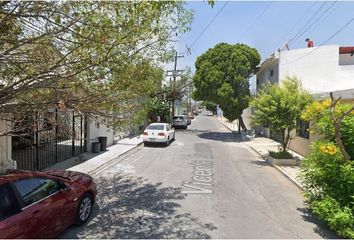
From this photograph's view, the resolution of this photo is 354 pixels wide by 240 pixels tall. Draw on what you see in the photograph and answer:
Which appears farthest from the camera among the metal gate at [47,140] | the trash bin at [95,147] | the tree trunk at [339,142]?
the trash bin at [95,147]

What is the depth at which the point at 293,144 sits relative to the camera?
60.0 feet

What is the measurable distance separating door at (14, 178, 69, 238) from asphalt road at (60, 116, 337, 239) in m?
0.70

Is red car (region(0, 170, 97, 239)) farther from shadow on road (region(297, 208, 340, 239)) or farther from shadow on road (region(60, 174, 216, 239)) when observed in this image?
shadow on road (region(297, 208, 340, 239))

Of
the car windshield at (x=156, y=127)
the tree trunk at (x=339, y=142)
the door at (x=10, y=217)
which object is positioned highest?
the tree trunk at (x=339, y=142)

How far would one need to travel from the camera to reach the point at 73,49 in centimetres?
543

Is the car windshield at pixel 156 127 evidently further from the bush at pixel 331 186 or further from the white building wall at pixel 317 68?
the bush at pixel 331 186

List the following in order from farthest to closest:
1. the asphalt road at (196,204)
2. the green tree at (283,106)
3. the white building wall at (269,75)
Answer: the white building wall at (269,75)
the green tree at (283,106)
the asphalt road at (196,204)

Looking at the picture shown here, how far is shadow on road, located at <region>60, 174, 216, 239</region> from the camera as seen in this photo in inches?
251

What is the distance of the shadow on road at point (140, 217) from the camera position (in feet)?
→ 21.0

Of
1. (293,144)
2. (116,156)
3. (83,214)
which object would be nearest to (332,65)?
(293,144)

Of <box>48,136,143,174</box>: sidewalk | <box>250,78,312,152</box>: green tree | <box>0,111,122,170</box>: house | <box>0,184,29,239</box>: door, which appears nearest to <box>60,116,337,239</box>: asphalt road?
<box>48,136,143,174</box>: sidewalk

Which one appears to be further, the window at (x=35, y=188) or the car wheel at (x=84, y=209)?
the car wheel at (x=84, y=209)

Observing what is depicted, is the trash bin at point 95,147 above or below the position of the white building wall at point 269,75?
below

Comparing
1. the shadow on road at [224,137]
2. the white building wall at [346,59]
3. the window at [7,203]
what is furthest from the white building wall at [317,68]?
the window at [7,203]
